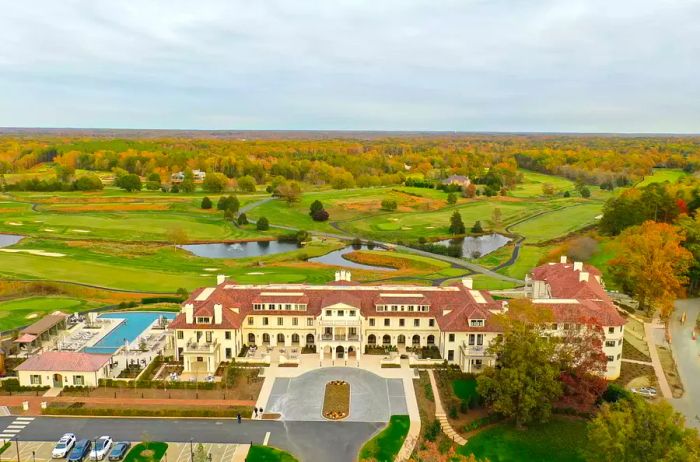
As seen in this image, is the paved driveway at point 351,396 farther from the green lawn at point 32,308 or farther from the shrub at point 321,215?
the shrub at point 321,215

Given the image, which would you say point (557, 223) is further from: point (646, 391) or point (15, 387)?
point (15, 387)

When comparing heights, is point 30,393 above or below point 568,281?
below

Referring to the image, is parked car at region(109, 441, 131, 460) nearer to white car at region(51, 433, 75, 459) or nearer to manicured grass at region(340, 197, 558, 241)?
white car at region(51, 433, 75, 459)

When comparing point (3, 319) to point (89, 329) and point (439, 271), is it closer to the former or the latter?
point (89, 329)

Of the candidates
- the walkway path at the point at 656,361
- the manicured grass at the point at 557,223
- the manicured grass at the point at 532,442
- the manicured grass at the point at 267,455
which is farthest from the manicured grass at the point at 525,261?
the manicured grass at the point at 267,455

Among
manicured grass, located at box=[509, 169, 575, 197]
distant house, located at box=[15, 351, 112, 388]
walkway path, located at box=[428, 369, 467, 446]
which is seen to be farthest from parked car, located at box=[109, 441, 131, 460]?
manicured grass, located at box=[509, 169, 575, 197]

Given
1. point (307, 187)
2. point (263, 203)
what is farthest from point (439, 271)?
point (307, 187)
